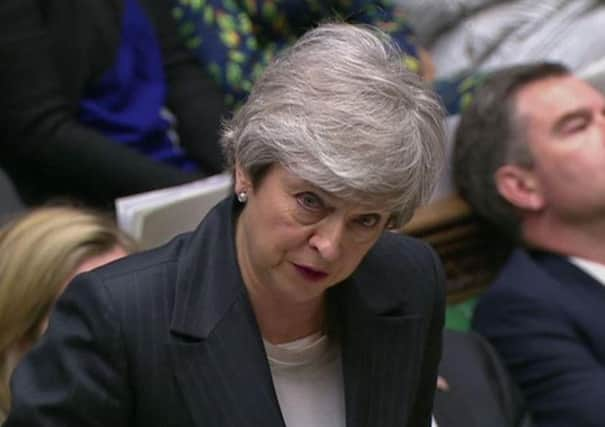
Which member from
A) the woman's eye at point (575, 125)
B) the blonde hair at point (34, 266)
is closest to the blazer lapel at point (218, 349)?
the blonde hair at point (34, 266)

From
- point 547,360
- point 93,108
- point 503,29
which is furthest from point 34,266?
point 503,29

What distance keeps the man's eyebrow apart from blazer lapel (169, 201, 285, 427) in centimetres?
92

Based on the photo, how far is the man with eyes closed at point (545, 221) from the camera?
1.42 metres

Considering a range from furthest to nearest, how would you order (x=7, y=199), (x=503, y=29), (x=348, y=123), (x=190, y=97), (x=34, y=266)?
(x=503, y=29) → (x=190, y=97) → (x=7, y=199) → (x=34, y=266) → (x=348, y=123)

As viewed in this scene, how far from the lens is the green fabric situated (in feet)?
5.46

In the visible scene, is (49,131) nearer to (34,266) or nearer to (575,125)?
(34,266)

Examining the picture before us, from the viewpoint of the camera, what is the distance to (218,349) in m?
0.83

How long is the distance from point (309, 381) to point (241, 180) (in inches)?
9.2

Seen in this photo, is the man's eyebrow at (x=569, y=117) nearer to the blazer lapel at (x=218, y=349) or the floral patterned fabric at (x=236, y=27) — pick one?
the floral patterned fabric at (x=236, y=27)

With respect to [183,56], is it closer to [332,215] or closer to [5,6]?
[5,6]

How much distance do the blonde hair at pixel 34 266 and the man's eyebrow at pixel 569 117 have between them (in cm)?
82

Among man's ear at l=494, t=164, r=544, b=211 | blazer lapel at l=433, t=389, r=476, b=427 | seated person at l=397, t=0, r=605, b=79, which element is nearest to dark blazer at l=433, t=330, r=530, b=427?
blazer lapel at l=433, t=389, r=476, b=427

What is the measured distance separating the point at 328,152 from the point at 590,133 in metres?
1.00

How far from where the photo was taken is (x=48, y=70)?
1517 millimetres
